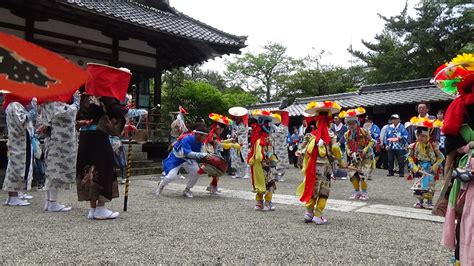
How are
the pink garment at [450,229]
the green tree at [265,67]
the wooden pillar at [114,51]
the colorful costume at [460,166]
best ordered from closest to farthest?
the colorful costume at [460,166] < the pink garment at [450,229] < the wooden pillar at [114,51] < the green tree at [265,67]

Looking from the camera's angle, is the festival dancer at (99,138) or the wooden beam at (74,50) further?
the wooden beam at (74,50)

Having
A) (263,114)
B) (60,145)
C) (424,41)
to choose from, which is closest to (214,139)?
(263,114)

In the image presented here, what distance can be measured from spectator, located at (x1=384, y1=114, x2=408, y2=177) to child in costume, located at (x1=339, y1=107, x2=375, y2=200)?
15.3 ft

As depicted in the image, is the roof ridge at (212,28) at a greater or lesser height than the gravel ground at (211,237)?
greater

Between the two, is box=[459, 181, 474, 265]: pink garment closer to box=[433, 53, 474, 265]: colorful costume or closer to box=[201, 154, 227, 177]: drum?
box=[433, 53, 474, 265]: colorful costume

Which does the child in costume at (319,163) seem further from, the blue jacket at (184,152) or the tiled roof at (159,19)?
the tiled roof at (159,19)

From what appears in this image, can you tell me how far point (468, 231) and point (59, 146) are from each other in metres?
5.33

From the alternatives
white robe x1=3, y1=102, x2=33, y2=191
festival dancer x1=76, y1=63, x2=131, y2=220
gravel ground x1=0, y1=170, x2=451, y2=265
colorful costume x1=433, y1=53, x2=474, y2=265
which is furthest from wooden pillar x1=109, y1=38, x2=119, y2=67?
colorful costume x1=433, y1=53, x2=474, y2=265

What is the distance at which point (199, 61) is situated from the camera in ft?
48.6

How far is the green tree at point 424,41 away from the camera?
64.4ft

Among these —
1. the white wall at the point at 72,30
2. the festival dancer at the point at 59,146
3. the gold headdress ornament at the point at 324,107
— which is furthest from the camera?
the white wall at the point at 72,30

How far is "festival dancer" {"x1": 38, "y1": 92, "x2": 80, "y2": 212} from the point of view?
5.82 m

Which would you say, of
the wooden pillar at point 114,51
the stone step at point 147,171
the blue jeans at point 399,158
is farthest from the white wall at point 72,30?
the blue jeans at point 399,158

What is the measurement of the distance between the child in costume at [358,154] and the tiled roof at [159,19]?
6.32 meters
